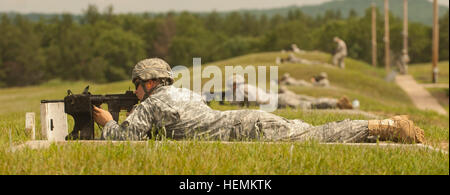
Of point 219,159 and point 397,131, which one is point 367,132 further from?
point 219,159

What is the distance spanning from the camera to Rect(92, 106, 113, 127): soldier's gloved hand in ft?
24.3

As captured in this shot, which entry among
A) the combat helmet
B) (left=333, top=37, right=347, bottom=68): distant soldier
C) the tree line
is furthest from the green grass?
the tree line

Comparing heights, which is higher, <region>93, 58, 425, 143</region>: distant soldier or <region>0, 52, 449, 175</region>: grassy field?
<region>93, 58, 425, 143</region>: distant soldier

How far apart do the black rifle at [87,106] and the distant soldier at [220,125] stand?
0.17 metres

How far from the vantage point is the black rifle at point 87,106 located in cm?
745

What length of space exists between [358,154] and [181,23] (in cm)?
11912

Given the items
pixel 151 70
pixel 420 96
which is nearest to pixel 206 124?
pixel 151 70

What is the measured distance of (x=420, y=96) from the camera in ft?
111

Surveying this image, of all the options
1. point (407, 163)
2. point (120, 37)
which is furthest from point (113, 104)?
point (120, 37)

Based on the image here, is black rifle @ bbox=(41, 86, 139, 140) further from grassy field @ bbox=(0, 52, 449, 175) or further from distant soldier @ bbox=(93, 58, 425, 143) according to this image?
grassy field @ bbox=(0, 52, 449, 175)

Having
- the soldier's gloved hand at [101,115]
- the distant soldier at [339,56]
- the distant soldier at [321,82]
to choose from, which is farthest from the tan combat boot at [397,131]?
the distant soldier at [339,56]
